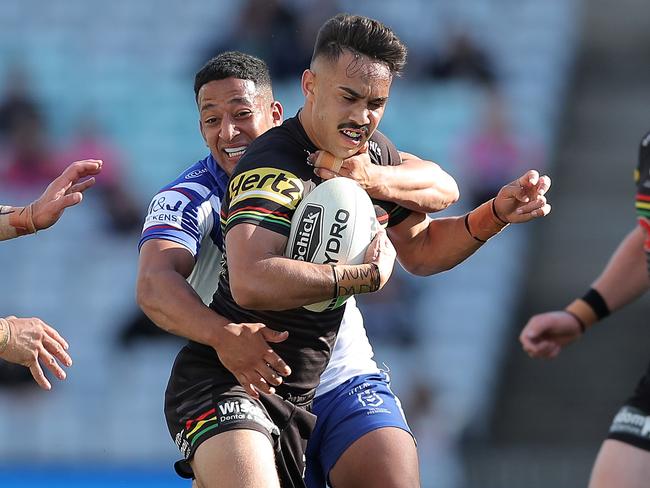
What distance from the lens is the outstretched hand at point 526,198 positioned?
5059 millimetres

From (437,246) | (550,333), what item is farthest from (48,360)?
(550,333)

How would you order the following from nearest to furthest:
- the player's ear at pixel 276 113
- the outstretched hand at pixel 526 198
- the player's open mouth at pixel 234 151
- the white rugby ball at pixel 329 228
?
the white rugby ball at pixel 329 228 → the outstretched hand at pixel 526 198 → the player's open mouth at pixel 234 151 → the player's ear at pixel 276 113

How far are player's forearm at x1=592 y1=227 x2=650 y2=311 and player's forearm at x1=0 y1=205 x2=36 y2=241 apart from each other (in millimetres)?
2564

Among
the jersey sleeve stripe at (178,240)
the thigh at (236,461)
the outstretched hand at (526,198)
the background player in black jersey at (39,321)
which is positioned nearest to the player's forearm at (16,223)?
the background player in black jersey at (39,321)

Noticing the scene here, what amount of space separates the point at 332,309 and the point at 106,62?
856 cm

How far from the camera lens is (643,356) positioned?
10.9m

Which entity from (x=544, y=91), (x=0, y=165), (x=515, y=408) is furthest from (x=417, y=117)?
(x=0, y=165)

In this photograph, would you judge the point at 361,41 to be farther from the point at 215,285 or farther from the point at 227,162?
the point at 215,285


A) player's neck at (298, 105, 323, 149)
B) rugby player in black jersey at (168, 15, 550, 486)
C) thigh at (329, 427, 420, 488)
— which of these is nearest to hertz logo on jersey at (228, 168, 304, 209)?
rugby player in black jersey at (168, 15, 550, 486)

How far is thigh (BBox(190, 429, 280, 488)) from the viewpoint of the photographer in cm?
446

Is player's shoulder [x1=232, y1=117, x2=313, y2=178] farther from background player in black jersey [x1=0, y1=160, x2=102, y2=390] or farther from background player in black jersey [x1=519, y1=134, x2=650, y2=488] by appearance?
background player in black jersey [x1=519, y1=134, x2=650, y2=488]

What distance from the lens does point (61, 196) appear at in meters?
5.18

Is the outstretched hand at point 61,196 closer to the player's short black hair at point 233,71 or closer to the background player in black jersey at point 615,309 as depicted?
the player's short black hair at point 233,71

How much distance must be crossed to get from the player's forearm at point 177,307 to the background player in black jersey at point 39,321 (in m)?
0.39
